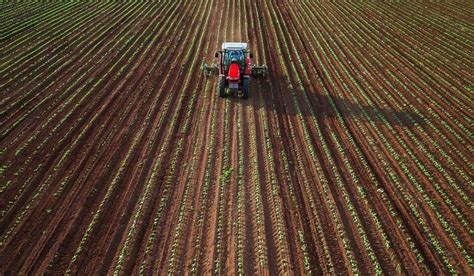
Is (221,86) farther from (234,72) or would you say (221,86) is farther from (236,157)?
Answer: (236,157)

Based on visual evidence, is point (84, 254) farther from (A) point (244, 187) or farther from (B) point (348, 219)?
(B) point (348, 219)

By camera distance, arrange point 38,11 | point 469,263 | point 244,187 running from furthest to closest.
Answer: point 38,11 < point 244,187 < point 469,263

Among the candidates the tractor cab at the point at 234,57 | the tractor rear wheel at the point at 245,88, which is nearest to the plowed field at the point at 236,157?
the tractor rear wheel at the point at 245,88

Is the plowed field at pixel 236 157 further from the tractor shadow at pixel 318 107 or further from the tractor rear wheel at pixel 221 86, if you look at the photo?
the tractor rear wheel at pixel 221 86

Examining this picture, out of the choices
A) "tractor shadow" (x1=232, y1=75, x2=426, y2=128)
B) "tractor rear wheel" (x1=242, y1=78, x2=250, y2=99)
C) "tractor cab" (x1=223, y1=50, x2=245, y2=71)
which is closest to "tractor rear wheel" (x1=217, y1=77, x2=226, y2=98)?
"tractor shadow" (x1=232, y1=75, x2=426, y2=128)

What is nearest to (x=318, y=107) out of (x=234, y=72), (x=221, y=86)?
(x=234, y=72)

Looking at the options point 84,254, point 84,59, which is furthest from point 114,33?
point 84,254
